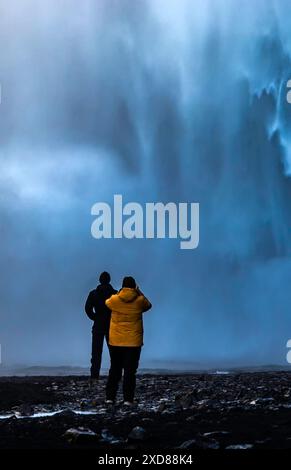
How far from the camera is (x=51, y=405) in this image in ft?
49.2

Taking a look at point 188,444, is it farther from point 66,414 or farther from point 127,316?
point 127,316

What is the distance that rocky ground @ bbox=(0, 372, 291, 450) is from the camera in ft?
34.1

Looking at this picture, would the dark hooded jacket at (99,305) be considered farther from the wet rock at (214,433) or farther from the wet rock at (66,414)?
the wet rock at (214,433)

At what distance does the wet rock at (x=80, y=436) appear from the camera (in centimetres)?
1044

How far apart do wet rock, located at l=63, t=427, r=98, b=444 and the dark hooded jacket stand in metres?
6.60

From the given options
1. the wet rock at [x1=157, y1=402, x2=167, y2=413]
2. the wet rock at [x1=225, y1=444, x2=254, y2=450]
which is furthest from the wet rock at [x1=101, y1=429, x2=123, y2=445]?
the wet rock at [x1=157, y1=402, x2=167, y2=413]

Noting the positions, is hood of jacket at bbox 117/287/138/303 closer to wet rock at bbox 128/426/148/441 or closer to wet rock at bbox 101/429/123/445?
wet rock at bbox 101/429/123/445

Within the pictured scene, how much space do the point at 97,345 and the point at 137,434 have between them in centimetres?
737

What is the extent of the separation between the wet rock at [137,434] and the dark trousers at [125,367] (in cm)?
329

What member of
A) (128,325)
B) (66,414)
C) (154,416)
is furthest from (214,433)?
(128,325)

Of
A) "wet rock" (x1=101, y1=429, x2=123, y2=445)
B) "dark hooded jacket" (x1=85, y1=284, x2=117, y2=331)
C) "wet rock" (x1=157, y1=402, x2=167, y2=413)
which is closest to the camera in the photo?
"wet rock" (x1=101, y1=429, x2=123, y2=445)
